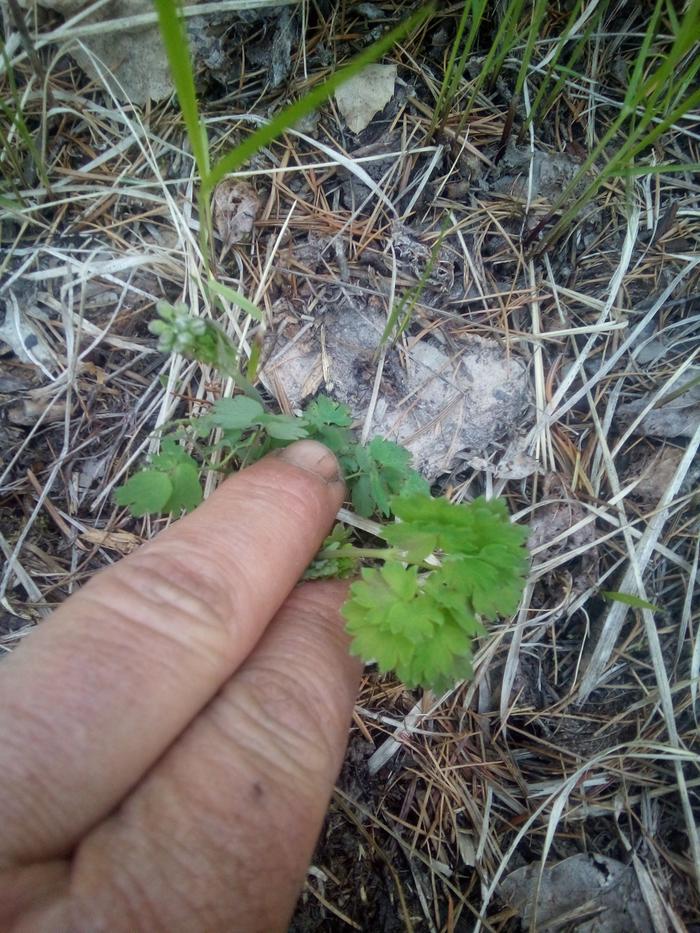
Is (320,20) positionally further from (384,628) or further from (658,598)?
(658,598)

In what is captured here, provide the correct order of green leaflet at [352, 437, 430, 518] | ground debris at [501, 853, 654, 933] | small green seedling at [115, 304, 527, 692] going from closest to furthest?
small green seedling at [115, 304, 527, 692] → green leaflet at [352, 437, 430, 518] → ground debris at [501, 853, 654, 933]

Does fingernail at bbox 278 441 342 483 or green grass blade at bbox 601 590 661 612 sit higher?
fingernail at bbox 278 441 342 483

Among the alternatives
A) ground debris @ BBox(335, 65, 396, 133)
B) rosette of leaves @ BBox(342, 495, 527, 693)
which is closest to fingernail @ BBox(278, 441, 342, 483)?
rosette of leaves @ BBox(342, 495, 527, 693)

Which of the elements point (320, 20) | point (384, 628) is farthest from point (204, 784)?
point (320, 20)

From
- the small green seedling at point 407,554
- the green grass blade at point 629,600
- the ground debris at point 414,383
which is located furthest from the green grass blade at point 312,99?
the green grass blade at point 629,600

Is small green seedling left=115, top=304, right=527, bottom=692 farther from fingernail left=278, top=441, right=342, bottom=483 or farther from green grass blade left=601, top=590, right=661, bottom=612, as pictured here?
green grass blade left=601, top=590, right=661, bottom=612

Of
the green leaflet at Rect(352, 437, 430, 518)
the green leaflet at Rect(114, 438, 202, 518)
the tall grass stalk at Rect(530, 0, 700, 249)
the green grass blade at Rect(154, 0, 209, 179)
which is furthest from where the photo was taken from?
the green leaflet at Rect(352, 437, 430, 518)
